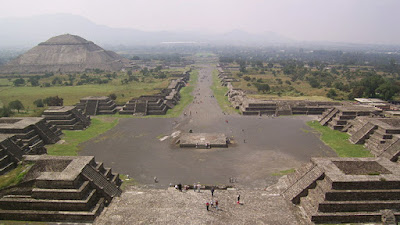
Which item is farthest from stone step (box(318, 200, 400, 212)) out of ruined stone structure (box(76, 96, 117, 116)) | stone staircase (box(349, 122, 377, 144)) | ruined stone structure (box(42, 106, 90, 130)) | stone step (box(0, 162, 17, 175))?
ruined stone structure (box(76, 96, 117, 116))

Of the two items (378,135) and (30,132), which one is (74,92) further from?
(378,135)

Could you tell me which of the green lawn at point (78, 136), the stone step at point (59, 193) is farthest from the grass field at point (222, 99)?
the stone step at point (59, 193)

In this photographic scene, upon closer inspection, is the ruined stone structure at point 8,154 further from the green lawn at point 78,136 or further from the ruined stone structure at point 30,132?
the green lawn at point 78,136

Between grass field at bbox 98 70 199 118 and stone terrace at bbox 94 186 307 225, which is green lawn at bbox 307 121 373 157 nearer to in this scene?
stone terrace at bbox 94 186 307 225

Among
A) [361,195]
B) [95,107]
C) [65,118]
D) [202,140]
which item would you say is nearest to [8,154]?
[65,118]

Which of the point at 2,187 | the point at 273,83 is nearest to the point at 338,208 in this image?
the point at 2,187

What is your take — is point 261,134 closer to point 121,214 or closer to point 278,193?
point 278,193
